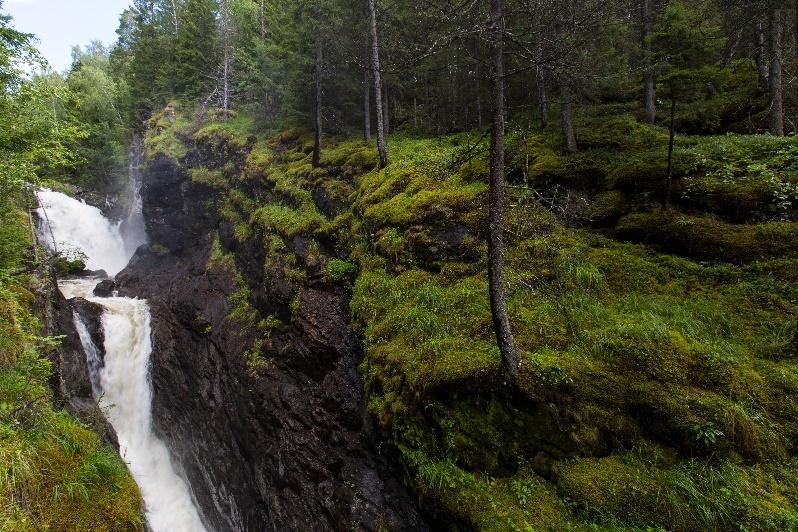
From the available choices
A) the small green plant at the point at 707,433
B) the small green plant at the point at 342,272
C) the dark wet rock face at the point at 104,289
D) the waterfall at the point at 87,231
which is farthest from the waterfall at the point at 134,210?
the small green plant at the point at 707,433

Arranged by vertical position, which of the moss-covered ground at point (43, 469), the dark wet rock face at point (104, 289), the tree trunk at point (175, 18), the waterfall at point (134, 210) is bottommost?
the moss-covered ground at point (43, 469)

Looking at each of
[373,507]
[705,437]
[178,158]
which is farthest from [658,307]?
[178,158]

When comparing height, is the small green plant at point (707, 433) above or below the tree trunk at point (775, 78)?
below

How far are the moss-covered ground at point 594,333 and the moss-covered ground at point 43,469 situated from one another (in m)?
4.61

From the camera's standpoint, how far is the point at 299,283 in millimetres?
12648

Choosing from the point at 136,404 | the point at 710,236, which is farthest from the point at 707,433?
the point at 136,404

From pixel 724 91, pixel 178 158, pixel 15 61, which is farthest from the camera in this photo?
pixel 178 158

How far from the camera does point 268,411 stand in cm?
1140

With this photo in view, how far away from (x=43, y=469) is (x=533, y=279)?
910cm

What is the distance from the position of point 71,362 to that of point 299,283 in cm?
979

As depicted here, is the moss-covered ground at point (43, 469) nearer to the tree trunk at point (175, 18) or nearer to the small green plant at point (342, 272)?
the small green plant at point (342, 272)

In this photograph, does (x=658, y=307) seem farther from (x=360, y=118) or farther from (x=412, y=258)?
(x=360, y=118)

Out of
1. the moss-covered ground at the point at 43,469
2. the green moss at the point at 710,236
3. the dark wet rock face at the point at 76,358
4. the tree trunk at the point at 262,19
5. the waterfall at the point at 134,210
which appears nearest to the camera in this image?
the moss-covered ground at the point at 43,469

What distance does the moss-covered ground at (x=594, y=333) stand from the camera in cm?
520
